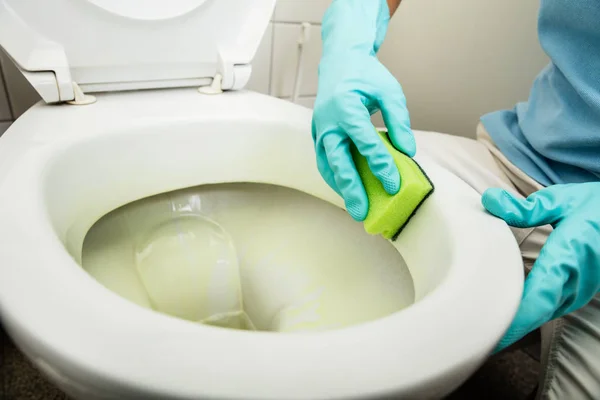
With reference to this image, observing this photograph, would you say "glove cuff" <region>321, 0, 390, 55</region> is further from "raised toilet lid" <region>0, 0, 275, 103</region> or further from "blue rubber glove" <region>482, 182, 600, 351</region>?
"blue rubber glove" <region>482, 182, 600, 351</region>

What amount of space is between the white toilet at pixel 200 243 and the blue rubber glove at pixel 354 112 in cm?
5

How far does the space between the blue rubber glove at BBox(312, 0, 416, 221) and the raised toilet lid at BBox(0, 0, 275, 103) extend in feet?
0.44

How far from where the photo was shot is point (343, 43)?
473 mm

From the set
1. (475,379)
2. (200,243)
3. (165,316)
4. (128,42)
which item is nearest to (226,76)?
(128,42)

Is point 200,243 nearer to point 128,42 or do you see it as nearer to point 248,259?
point 248,259

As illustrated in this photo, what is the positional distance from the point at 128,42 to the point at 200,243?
265mm

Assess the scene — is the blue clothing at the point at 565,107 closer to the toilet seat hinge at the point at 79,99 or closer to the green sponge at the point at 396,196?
the green sponge at the point at 396,196

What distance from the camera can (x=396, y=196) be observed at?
34 centimetres

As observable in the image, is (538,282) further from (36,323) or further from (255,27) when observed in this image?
(255,27)

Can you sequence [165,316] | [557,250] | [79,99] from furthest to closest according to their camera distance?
1. [79,99]
2. [557,250]
3. [165,316]

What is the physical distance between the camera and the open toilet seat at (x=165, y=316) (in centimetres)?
19

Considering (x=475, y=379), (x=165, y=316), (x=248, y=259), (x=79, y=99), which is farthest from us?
(x=475, y=379)

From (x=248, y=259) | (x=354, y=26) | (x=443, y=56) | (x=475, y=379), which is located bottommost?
(x=475, y=379)

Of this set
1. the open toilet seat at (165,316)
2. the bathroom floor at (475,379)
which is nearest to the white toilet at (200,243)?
the open toilet seat at (165,316)
